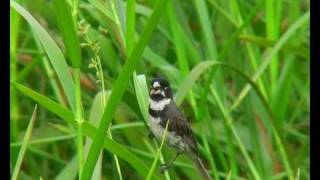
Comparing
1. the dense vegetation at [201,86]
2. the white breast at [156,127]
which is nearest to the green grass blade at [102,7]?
the dense vegetation at [201,86]

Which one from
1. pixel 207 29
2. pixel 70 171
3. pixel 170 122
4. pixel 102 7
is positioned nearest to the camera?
pixel 170 122

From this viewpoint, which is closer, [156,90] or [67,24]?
[67,24]

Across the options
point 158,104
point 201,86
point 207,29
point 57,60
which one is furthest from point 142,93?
point 201,86

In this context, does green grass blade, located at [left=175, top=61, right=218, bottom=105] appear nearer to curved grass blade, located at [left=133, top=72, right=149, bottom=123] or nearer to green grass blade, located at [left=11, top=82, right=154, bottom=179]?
curved grass blade, located at [left=133, top=72, right=149, bottom=123]

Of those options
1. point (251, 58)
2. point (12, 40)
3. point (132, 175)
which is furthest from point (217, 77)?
point (12, 40)

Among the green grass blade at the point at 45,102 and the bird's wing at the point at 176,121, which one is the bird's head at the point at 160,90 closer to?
the bird's wing at the point at 176,121

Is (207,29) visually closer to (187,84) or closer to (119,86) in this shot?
(187,84)
